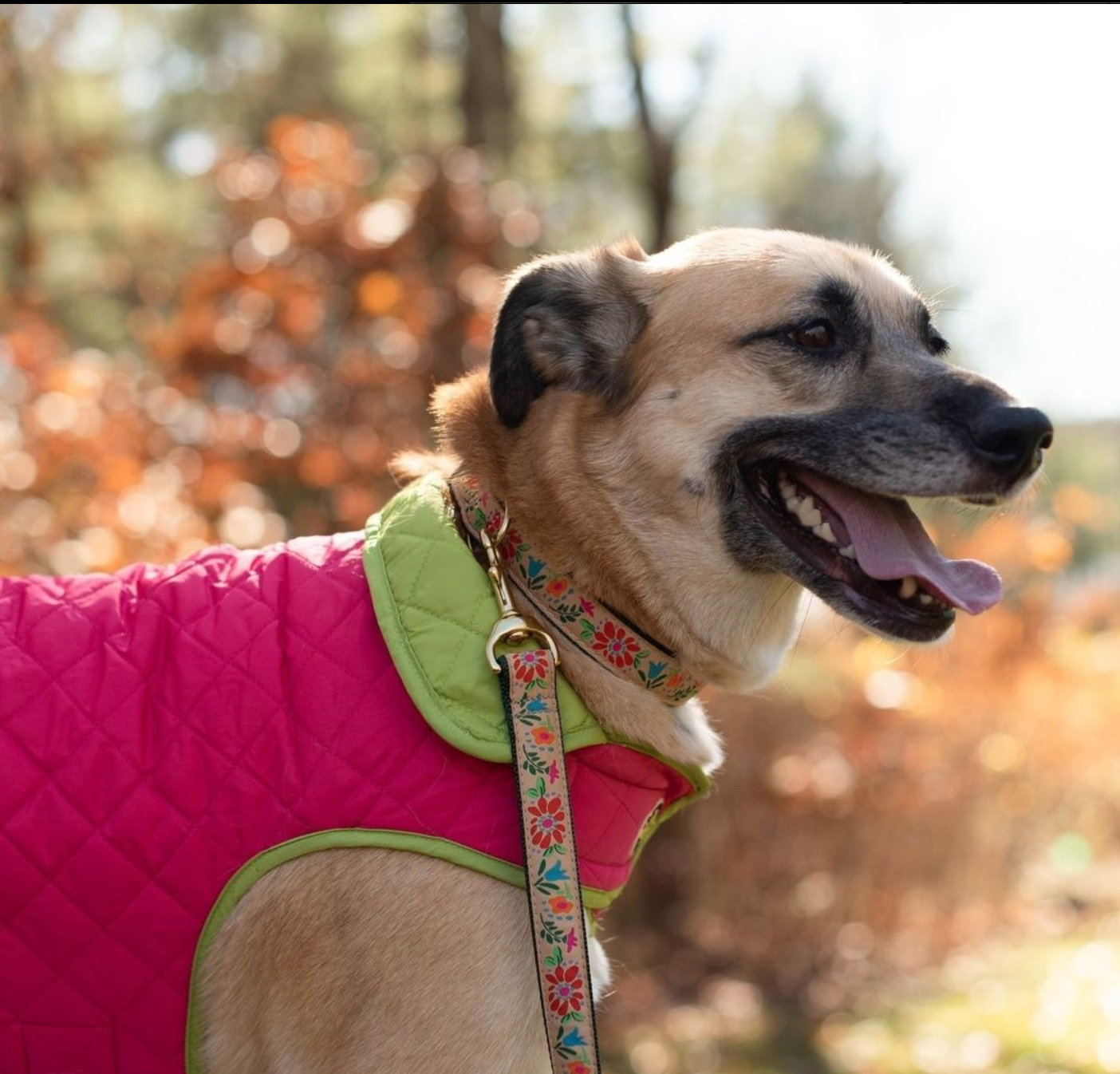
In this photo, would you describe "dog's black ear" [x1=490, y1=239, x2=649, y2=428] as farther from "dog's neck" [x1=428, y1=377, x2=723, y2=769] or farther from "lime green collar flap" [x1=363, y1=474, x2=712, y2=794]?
"lime green collar flap" [x1=363, y1=474, x2=712, y2=794]

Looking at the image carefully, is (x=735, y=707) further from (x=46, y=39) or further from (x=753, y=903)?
(x=46, y=39)

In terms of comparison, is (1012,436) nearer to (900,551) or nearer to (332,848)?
(900,551)

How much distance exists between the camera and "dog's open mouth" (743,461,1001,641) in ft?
7.38

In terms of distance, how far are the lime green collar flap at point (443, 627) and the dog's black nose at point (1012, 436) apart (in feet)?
3.12

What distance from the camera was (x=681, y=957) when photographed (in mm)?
6031

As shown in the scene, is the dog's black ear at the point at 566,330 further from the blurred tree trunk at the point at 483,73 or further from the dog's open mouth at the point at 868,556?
the blurred tree trunk at the point at 483,73

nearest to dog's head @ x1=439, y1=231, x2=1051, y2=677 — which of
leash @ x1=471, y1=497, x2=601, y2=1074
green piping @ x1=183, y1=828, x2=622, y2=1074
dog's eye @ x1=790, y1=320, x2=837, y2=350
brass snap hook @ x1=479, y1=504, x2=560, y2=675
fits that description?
dog's eye @ x1=790, y1=320, x2=837, y2=350

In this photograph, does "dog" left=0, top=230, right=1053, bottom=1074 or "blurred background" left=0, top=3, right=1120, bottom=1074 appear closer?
"dog" left=0, top=230, right=1053, bottom=1074

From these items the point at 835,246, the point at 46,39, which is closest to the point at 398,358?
the point at 835,246

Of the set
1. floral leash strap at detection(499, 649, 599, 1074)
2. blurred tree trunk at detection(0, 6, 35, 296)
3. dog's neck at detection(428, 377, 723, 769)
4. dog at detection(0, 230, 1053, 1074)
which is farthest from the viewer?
blurred tree trunk at detection(0, 6, 35, 296)

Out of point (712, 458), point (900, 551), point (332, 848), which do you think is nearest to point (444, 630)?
point (332, 848)

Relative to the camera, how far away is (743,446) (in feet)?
7.56

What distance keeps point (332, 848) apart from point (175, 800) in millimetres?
271

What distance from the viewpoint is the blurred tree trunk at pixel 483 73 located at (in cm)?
648
